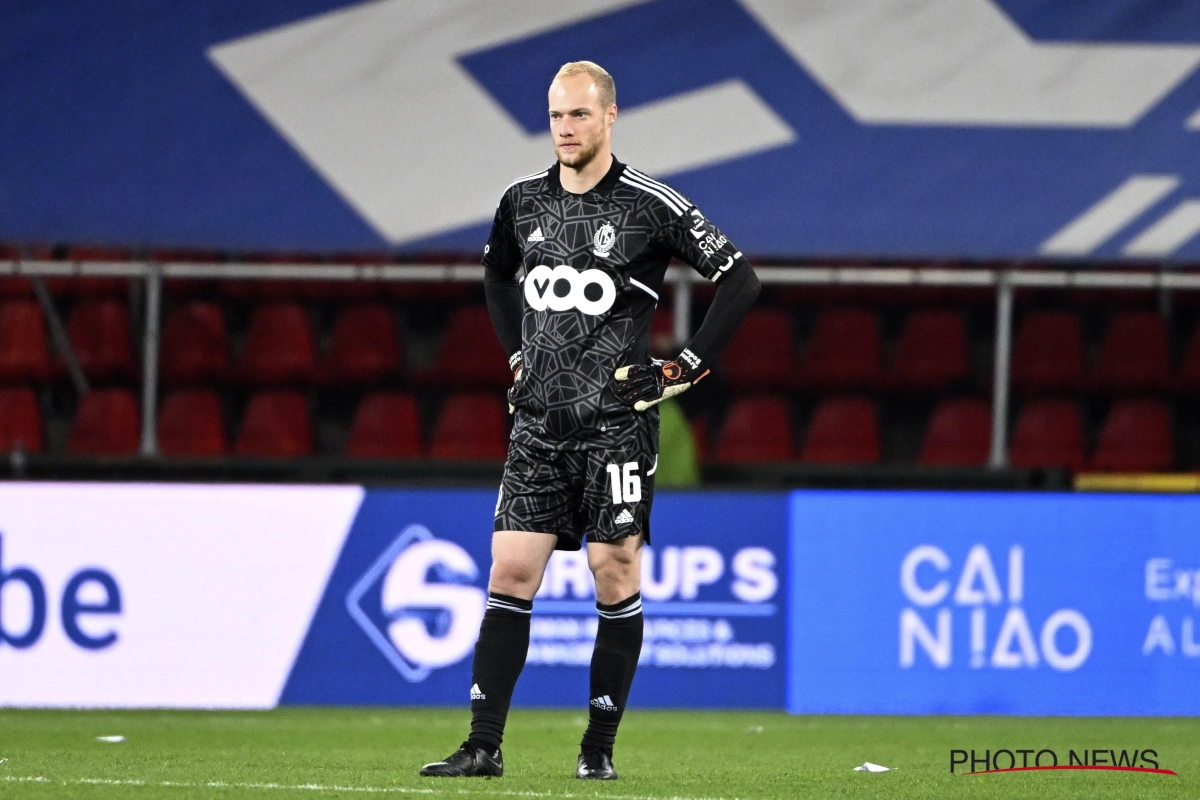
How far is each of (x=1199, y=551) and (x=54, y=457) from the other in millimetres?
4714

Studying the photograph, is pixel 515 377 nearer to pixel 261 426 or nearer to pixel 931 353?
pixel 261 426

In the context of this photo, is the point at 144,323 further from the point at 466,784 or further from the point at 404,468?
the point at 466,784

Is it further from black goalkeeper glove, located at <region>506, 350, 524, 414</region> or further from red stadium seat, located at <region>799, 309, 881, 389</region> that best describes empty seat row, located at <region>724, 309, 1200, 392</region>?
black goalkeeper glove, located at <region>506, 350, 524, 414</region>

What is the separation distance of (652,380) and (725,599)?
2957mm

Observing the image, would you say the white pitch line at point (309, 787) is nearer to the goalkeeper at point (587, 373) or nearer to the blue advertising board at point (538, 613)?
the goalkeeper at point (587, 373)

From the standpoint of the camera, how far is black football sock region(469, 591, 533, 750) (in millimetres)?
4023

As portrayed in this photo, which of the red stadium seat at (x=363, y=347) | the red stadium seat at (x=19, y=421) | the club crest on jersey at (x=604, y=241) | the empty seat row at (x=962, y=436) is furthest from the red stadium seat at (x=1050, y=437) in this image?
the club crest on jersey at (x=604, y=241)

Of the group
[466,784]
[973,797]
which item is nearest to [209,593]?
[466,784]

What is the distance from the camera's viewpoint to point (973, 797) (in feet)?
13.2

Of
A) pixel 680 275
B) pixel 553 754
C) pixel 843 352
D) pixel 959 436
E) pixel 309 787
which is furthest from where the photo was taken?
pixel 843 352

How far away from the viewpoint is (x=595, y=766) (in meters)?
4.17

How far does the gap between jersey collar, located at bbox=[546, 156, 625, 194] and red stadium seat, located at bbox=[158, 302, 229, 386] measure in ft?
18.7

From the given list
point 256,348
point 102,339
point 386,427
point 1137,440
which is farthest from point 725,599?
point 102,339

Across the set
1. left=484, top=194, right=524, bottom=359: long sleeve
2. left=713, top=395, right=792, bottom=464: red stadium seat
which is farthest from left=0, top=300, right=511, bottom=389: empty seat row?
left=484, top=194, right=524, bottom=359: long sleeve
